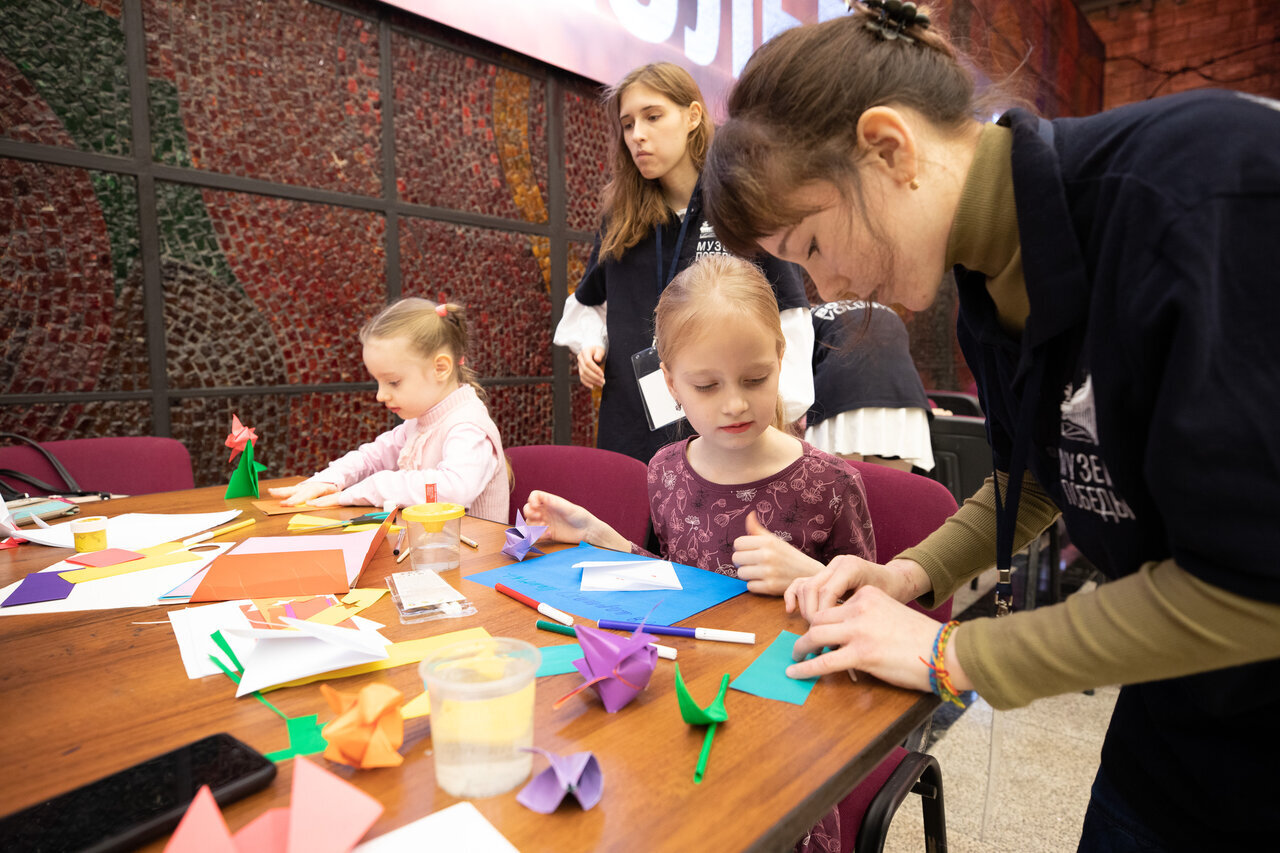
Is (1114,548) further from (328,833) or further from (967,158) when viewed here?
(328,833)

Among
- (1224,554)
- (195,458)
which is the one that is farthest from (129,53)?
(1224,554)

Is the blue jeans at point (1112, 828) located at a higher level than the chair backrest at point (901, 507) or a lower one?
lower

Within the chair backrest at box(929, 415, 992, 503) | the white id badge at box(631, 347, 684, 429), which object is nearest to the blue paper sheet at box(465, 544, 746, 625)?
the white id badge at box(631, 347, 684, 429)

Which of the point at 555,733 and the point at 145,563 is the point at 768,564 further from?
the point at 145,563

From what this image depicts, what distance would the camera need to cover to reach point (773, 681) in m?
0.72

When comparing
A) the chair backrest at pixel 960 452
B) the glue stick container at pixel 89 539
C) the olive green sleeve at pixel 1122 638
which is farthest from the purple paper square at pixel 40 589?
the chair backrest at pixel 960 452

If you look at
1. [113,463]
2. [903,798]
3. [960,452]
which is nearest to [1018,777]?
[960,452]

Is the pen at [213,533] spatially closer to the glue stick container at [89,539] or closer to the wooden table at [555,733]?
the glue stick container at [89,539]

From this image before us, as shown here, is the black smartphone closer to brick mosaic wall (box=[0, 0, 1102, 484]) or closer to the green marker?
the green marker

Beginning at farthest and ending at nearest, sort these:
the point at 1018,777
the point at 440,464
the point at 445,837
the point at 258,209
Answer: the point at 258,209 < the point at 1018,777 < the point at 440,464 < the point at 445,837

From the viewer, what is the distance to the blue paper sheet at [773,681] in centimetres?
69

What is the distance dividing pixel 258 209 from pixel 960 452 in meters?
2.74

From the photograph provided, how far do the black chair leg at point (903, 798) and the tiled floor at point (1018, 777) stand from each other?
573mm

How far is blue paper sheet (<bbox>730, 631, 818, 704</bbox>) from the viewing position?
689 millimetres
